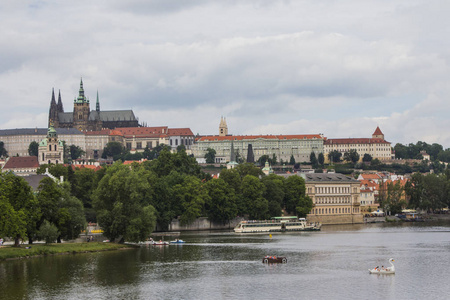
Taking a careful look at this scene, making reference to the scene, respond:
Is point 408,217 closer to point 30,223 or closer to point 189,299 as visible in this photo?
point 30,223

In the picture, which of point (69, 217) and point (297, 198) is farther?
point (297, 198)

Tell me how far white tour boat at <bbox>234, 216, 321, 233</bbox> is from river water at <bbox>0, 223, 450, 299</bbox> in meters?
23.6

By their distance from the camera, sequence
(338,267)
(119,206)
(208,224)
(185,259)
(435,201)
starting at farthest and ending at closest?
(435,201), (208,224), (119,206), (185,259), (338,267)

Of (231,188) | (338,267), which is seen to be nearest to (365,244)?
(338,267)

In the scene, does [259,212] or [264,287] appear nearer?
[264,287]

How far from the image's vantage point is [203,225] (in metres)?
115

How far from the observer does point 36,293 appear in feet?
169

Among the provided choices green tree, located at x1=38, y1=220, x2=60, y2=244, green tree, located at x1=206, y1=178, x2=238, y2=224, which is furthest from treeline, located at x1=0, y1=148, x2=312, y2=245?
green tree, located at x1=38, y1=220, x2=60, y2=244

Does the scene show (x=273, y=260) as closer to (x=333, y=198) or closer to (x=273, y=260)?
(x=273, y=260)

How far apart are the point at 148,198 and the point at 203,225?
13.9 m

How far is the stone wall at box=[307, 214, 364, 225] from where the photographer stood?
129875 millimetres

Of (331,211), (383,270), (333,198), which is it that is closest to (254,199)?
(331,211)

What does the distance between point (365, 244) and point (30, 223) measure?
33.7 meters

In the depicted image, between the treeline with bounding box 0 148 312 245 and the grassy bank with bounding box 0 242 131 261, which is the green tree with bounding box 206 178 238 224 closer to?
the treeline with bounding box 0 148 312 245
